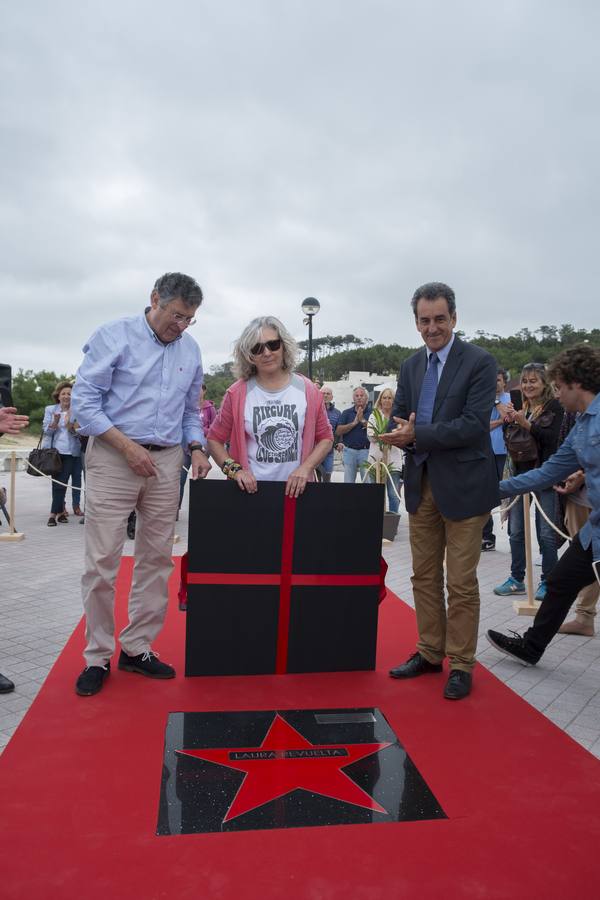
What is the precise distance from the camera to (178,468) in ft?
11.5

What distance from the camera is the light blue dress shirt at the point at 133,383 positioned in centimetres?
314

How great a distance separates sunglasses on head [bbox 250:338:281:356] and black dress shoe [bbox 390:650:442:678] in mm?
1830

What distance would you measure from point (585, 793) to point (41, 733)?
7.16 ft

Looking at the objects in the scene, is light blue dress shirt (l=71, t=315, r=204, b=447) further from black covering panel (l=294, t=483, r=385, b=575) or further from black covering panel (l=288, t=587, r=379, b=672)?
black covering panel (l=288, t=587, r=379, b=672)

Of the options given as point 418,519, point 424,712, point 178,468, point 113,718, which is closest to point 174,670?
point 113,718

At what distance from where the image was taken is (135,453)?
314cm

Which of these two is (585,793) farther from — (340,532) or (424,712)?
(340,532)

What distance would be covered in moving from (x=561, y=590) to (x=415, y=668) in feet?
2.96

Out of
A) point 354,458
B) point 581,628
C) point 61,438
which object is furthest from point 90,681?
point 354,458

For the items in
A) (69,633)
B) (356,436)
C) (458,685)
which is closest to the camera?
(458,685)

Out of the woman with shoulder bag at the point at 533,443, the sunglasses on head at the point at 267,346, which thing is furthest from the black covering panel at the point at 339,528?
the woman with shoulder bag at the point at 533,443

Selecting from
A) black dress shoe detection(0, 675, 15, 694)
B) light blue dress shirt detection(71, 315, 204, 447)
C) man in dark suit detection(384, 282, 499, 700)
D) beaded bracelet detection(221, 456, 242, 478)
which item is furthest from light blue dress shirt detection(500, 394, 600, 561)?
black dress shoe detection(0, 675, 15, 694)

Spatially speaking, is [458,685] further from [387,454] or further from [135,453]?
[387,454]

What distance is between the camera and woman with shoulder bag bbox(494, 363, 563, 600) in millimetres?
5285
